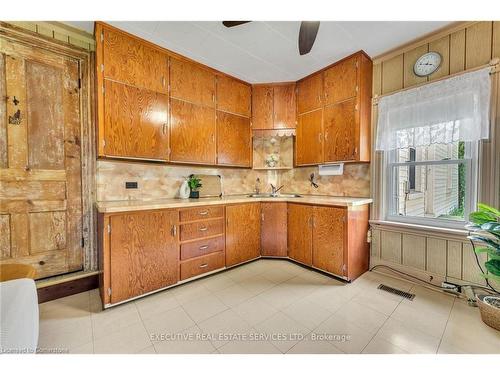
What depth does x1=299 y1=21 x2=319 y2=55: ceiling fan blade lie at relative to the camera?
59.3 inches

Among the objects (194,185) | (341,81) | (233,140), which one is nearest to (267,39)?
(341,81)

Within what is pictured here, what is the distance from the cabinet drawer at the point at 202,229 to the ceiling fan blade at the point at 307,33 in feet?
6.34

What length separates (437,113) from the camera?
2.02 metres

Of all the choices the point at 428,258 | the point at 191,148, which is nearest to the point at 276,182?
the point at 191,148

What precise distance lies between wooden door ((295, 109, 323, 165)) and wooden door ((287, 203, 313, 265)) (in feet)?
2.37

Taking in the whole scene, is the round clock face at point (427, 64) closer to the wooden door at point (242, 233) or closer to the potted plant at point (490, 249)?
the potted plant at point (490, 249)

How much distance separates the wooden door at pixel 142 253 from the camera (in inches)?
70.9

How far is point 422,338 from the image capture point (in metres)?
1.44

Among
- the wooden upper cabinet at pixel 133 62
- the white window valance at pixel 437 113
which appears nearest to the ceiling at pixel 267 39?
the wooden upper cabinet at pixel 133 62

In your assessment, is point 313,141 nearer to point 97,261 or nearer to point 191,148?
point 191,148

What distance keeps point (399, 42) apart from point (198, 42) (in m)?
2.15

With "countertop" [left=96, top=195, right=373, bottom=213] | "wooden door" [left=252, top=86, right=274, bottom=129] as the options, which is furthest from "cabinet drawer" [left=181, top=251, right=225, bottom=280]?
"wooden door" [left=252, top=86, right=274, bottom=129]

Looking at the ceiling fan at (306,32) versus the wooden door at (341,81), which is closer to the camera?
the ceiling fan at (306,32)

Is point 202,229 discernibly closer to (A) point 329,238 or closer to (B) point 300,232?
(B) point 300,232
